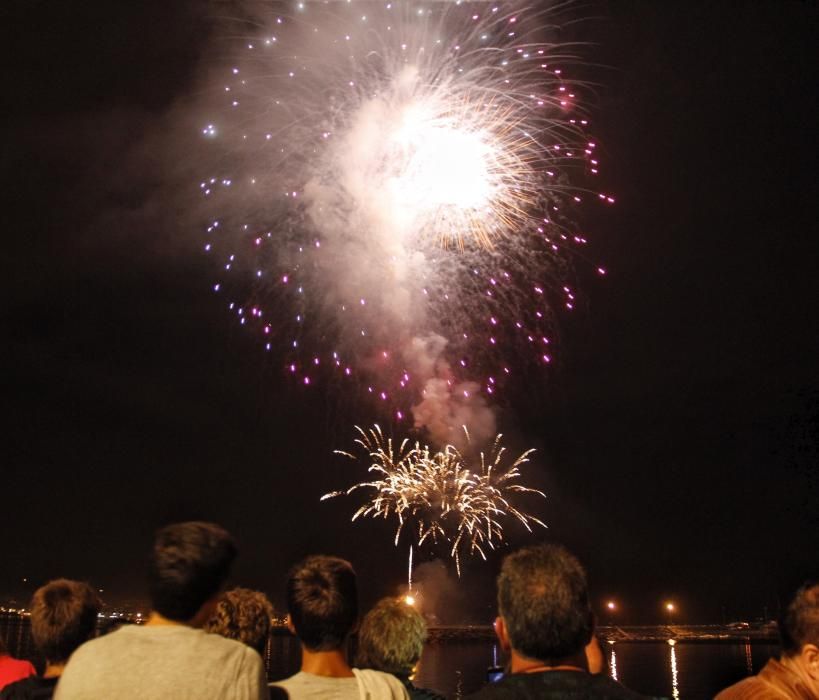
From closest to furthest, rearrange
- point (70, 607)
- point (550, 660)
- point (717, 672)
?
point (550, 660), point (70, 607), point (717, 672)

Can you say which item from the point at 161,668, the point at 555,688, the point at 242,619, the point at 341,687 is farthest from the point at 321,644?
the point at 555,688

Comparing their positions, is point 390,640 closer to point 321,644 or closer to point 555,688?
point 321,644

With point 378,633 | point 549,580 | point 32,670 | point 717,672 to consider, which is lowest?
point 717,672

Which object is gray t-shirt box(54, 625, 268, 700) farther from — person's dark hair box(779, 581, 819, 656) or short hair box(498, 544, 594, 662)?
person's dark hair box(779, 581, 819, 656)

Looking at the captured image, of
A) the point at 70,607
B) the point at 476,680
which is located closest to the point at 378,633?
the point at 70,607

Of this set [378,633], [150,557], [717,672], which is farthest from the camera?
[717,672]

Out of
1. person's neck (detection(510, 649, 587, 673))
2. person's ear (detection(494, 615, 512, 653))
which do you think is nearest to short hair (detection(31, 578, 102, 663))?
person's ear (detection(494, 615, 512, 653))

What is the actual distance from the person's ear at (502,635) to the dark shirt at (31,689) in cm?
248

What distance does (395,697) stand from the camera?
3936 millimetres

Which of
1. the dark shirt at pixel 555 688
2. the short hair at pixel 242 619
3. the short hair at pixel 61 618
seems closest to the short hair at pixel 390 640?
the short hair at pixel 242 619

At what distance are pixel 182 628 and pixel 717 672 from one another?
86.5 metres

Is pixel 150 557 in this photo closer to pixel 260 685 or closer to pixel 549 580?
pixel 260 685

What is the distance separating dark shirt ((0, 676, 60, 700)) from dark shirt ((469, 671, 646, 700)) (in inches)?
102

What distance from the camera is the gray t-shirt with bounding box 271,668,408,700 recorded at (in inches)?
149
